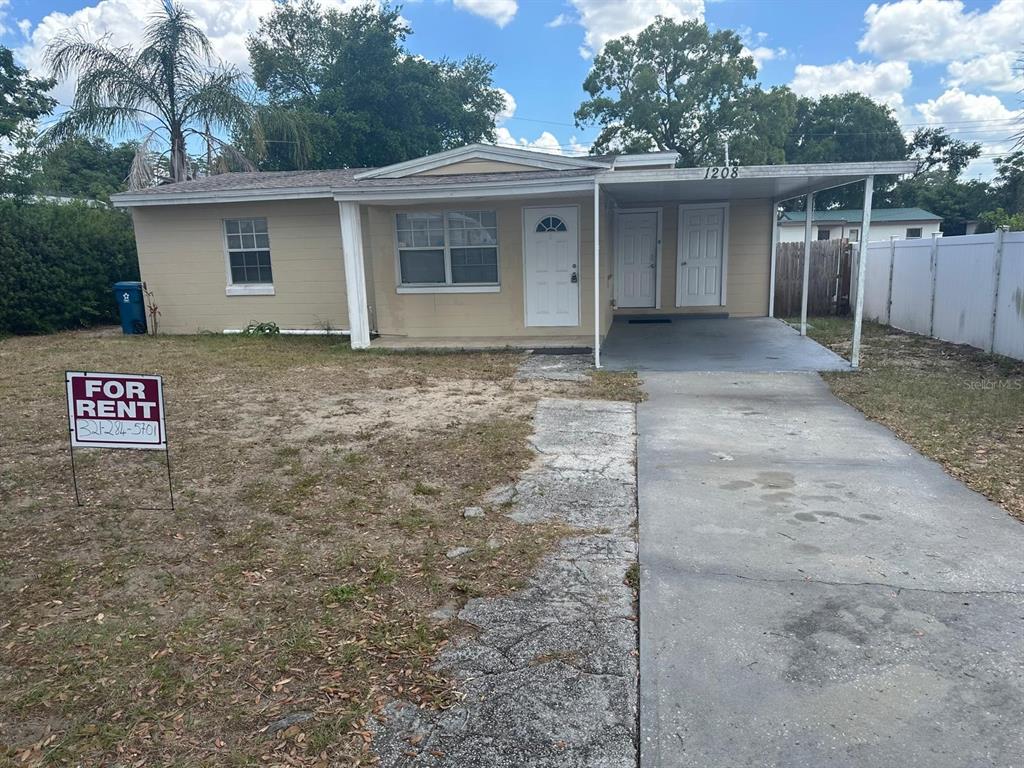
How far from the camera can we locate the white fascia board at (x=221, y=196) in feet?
40.5

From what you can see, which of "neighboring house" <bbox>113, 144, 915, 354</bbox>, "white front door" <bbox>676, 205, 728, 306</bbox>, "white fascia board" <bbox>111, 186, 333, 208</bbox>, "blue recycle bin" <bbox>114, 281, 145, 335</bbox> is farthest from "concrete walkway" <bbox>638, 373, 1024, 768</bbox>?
"blue recycle bin" <bbox>114, 281, 145, 335</bbox>

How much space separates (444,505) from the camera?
477 centimetres

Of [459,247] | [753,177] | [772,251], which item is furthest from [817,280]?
[459,247]

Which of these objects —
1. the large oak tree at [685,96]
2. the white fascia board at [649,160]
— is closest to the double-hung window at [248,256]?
the white fascia board at [649,160]

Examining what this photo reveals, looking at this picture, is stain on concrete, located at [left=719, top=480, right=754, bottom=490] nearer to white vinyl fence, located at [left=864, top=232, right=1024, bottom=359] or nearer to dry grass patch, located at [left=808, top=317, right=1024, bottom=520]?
dry grass patch, located at [left=808, top=317, right=1024, bottom=520]

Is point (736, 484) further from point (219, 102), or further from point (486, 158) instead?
point (219, 102)

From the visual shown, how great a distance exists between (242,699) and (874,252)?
591 inches

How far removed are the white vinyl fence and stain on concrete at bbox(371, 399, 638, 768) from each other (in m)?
7.92

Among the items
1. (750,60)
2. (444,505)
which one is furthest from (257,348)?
(750,60)

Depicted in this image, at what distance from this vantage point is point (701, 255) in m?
14.2

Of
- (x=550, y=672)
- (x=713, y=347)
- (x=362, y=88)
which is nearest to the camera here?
(x=550, y=672)

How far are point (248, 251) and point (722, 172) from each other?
9195mm

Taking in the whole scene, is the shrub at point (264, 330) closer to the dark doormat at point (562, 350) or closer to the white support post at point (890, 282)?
the dark doormat at point (562, 350)

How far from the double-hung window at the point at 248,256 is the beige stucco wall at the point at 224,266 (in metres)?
0.12
